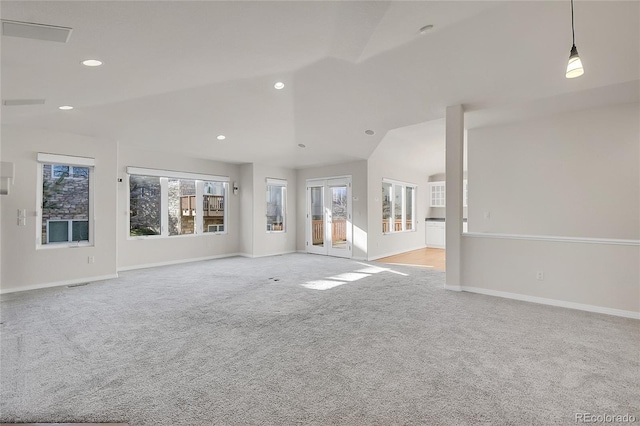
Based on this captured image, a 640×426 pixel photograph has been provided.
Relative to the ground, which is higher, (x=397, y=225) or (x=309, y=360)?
(x=397, y=225)

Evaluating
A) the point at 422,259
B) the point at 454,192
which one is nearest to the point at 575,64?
the point at 454,192

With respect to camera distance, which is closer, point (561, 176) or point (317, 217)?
point (561, 176)

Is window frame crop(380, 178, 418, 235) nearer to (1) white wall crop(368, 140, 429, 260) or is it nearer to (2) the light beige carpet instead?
(1) white wall crop(368, 140, 429, 260)

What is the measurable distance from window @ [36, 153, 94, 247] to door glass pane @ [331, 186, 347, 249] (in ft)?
17.8

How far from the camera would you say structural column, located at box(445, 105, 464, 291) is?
4879 millimetres

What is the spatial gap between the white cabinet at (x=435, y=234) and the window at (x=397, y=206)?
2.36 feet

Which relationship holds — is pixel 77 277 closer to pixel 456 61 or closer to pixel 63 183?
pixel 63 183

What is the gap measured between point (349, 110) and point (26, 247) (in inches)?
225

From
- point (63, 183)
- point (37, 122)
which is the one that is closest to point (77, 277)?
point (63, 183)

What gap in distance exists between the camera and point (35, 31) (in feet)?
8.53

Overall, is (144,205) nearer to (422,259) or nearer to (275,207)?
(275,207)

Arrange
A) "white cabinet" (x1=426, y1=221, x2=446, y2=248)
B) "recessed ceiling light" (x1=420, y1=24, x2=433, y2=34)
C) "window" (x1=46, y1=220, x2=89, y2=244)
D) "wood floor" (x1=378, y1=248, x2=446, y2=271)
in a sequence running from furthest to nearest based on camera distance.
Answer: "white cabinet" (x1=426, y1=221, x2=446, y2=248), "wood floor" (x1=378, y1=248, x2=446, y2=271), "window" (x1=46, y1=220, x2=89, y2=244), "recessed ceiling light" (x1=420, y1=24, x2=433, y2=34)

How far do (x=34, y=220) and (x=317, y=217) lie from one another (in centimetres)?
611

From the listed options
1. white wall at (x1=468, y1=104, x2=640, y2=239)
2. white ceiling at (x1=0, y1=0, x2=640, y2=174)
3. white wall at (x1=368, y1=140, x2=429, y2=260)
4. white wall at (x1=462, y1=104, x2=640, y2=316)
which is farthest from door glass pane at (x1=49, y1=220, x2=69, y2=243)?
white wall at (x1=468, y1=104, x2=640, y2=239)
